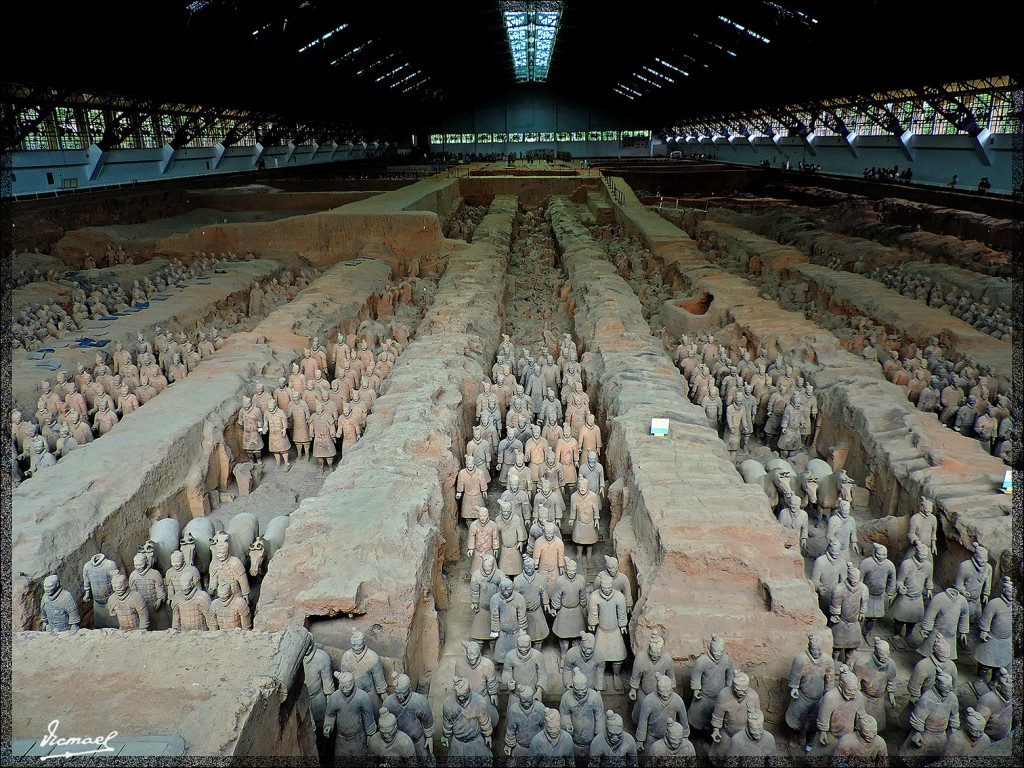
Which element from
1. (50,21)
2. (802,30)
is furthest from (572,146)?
(50,21)

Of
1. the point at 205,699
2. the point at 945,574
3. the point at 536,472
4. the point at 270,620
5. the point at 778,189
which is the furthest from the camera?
the point at 778,189

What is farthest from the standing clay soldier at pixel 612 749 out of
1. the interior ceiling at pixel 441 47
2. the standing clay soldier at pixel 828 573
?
the interior ceiling at pixel 441 47

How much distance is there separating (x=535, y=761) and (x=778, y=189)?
26.7 m

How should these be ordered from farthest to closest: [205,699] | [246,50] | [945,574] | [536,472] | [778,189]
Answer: [778,189] < [246,50] < [536,472] < [945,574] < [205,699]

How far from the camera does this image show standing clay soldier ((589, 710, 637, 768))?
2893mm

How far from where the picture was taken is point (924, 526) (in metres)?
4.34

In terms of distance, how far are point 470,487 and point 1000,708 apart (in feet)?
10.7

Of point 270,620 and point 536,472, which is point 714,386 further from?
point 270,620

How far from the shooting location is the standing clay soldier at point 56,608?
3.57 metres

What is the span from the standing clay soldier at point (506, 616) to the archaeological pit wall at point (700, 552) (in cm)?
63

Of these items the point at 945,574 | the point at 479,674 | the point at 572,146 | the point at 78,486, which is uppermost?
the point at 572,146

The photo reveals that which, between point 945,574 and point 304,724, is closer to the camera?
point 304,724

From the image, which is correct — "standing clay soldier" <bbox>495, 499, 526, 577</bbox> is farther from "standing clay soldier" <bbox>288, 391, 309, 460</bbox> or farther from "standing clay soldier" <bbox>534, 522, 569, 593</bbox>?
"standing clay soldier" <bbox>288, 391, 309, 460</bbox>

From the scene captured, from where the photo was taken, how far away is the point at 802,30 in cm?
1744
